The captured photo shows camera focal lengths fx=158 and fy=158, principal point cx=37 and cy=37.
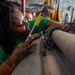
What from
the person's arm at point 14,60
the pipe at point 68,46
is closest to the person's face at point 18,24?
the person's arm at point 14,60

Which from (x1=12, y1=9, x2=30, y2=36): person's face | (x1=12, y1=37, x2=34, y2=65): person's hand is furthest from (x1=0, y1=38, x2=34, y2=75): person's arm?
(x1=12, y1=9, x2=30, y2=36): person's face

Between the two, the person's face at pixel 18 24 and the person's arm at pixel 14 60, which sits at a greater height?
the person's face at pixel 18 24

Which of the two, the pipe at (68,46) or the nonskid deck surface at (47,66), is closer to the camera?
the pipe at (68,46)

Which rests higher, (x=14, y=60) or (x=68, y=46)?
(x=68, y=46)

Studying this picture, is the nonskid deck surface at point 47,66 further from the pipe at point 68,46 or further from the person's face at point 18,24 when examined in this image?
the person's face at point 18,24

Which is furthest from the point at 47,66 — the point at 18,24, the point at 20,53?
the point at 18,24

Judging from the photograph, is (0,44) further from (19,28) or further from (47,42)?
(47,42)

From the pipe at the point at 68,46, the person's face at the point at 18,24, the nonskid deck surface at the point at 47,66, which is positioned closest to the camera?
the pipe at the point at 68,46

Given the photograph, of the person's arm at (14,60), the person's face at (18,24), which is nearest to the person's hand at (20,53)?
the person's arm at (14,60)

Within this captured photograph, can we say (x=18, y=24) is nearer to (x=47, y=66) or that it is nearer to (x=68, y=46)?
(x=47, y=66)

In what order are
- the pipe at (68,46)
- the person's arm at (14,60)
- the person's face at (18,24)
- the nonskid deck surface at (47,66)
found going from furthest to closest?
the person's face at (18,24) → the person's arm at (14,60) → the nonskid deck surface at (47,66) → the pipe at (68,46)

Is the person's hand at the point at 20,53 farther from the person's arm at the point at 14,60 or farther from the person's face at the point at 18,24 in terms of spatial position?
the person's face at the point at 18,24

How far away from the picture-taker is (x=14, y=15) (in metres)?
1.05

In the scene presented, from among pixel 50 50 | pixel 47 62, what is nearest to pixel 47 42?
pixel 50 50
